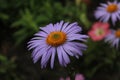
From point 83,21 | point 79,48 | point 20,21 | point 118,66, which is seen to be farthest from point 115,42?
point 79,48

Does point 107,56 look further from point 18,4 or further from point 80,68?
point 18,4

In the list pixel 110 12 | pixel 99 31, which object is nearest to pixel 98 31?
pixel 99 31

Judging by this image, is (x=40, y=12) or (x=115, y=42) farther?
(x=40, y=12)

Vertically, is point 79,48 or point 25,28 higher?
point 25,28

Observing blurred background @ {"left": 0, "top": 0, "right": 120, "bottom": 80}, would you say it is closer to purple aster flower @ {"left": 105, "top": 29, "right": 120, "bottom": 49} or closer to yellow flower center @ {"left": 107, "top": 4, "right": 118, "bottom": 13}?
purple aster flower @ {"left": 105, "top": 29, "right": 120, "bottom": 49}

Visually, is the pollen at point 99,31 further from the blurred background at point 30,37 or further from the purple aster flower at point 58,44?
the purple aster flower at point 58,44

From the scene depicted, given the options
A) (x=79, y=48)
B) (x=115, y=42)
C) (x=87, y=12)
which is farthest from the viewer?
(x=87, y=12)

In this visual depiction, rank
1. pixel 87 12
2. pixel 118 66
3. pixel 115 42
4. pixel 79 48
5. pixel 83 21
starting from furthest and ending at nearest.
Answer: pixel 87 12
pixel 83 21
pixel 118 66
pixel 115 42
pixel 79 48

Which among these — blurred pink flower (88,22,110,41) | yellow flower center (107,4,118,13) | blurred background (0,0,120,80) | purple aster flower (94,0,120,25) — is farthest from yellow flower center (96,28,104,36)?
yellow flower center (107,4,118,13)
